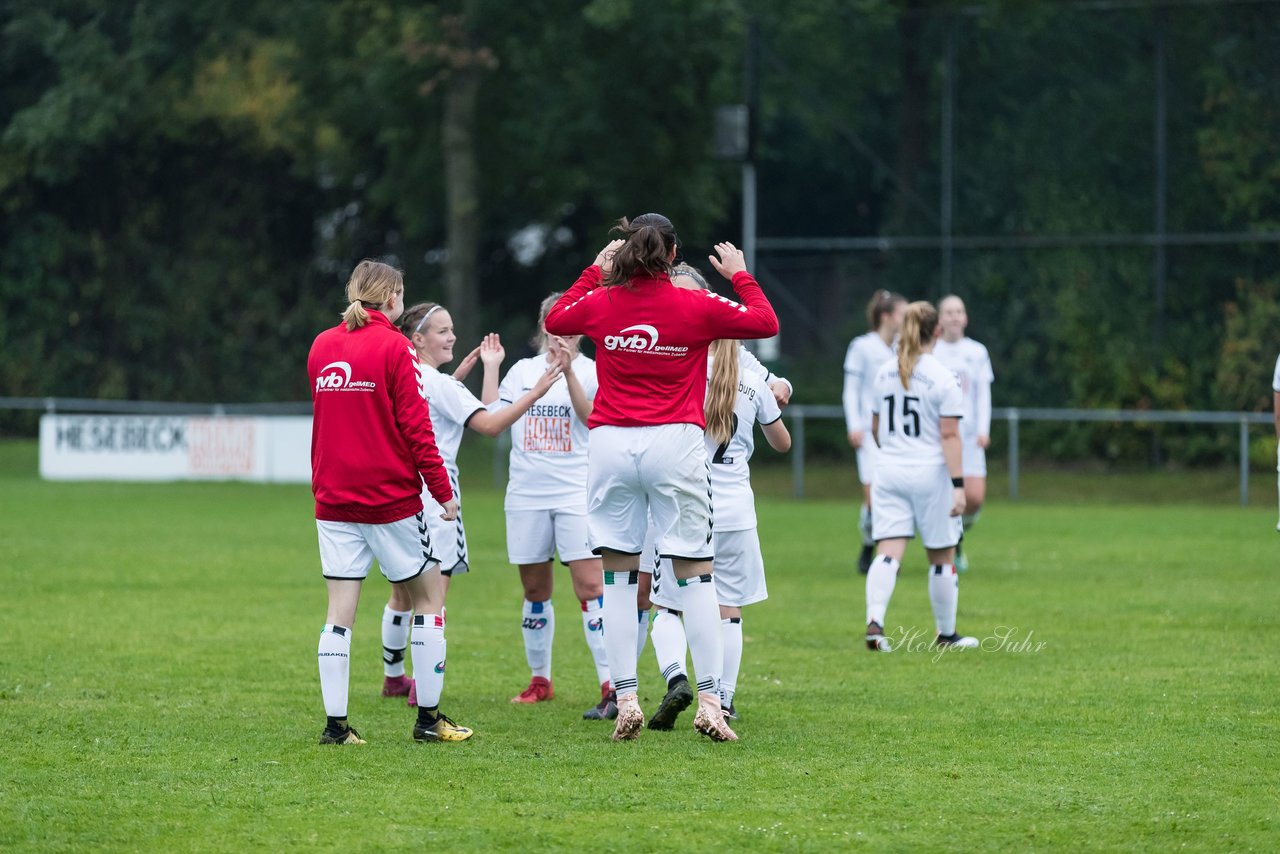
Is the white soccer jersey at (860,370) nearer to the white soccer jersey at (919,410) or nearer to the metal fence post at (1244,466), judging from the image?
the white soccer jersey at (919,410)

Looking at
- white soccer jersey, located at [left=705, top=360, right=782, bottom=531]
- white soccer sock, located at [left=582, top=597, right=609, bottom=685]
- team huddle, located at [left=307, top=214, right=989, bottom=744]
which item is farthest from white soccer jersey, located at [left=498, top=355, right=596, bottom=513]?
white soccer jersey, located at [left=705, top=360, right=782, bottom=531]

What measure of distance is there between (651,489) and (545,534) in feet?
5.58

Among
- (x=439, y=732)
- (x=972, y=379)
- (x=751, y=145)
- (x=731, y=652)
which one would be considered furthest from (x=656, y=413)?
(x=751, y=145)

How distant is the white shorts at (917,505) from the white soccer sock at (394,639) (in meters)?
3.14

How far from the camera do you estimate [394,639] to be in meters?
8.88

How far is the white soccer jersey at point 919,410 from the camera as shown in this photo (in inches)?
412

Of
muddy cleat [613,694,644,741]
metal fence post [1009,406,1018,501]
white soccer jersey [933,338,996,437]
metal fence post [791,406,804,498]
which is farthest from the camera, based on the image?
metal fence post [791,406,804,498]

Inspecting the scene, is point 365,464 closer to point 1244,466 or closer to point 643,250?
point 643,250

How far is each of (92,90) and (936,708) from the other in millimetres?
28728

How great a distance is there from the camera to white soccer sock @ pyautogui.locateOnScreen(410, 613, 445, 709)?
7.51 m

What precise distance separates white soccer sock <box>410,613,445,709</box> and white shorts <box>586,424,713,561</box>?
0.74 m

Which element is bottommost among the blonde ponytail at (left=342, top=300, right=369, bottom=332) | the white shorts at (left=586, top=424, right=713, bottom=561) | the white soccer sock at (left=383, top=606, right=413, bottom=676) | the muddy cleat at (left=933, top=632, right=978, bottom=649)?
the muddy cleat at (left=933, top=632, right=978, bottom=649)

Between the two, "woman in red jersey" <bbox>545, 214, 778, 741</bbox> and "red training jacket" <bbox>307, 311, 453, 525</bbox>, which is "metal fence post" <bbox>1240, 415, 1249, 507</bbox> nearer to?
"woman in red jersey" <bbox>545, 214, 778, 741</bbox>

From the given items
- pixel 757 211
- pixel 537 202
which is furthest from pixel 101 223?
pixel 757 211
